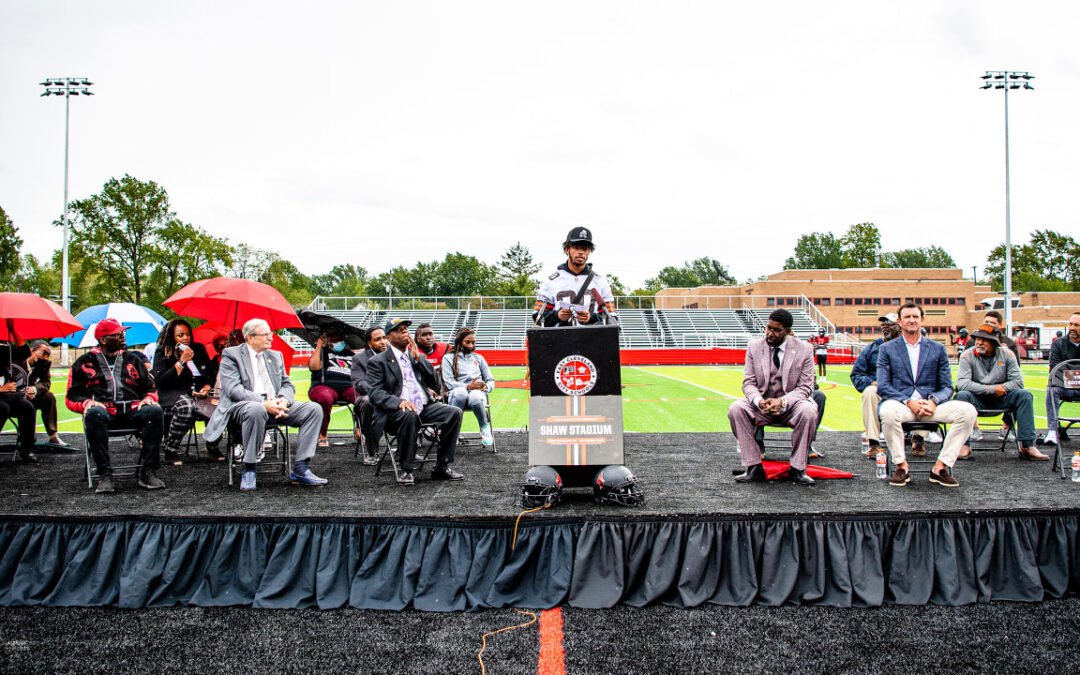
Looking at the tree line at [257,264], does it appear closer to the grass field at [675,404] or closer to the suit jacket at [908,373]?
the grass field at [675,404]

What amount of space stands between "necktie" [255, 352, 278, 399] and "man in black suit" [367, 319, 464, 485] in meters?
0.81

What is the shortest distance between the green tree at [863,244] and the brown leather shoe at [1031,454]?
Answer: 284ft

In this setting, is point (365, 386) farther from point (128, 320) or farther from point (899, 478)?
point (128, 320)

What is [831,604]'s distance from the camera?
155 inches

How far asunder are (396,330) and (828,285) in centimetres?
5804

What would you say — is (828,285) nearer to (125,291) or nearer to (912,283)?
(912,283)

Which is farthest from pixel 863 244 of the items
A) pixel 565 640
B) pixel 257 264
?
pixel 565 640

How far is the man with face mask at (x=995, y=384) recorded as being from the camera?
649 cm

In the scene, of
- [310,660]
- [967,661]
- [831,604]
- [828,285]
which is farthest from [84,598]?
[828,285]

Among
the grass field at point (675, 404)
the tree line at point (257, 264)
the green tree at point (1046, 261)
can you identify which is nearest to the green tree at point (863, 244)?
the tree line at point (257, 264)

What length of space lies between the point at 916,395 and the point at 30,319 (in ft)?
26.8

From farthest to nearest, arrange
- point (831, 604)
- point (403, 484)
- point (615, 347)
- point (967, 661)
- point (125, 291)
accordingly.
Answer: point (125, 291) < point (403, 484) < point (615, 347) < point (831, 604) < point (967, 661)

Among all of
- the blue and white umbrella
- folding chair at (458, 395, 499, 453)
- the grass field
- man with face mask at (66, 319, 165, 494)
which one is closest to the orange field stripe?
man with face mask at (66, 319, 165, 494)

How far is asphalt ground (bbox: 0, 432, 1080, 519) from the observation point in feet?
14.4
